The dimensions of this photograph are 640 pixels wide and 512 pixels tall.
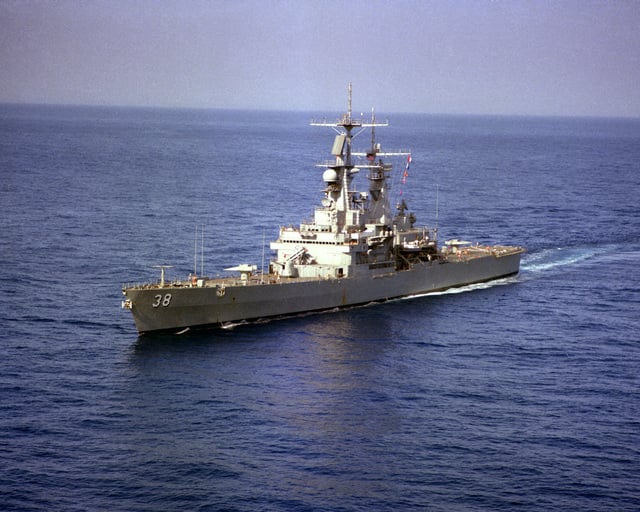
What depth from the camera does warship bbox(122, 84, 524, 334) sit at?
5488 centimetres

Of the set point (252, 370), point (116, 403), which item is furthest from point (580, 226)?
point (116, 403)

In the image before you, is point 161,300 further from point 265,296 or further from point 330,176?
point 330,176

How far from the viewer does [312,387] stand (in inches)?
1791

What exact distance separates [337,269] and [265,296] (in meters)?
6.89

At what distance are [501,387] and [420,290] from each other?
22850mm

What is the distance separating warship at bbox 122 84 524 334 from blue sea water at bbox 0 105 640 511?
132cm

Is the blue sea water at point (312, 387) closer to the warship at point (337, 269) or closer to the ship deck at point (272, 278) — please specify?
the warship at point (337, 269)

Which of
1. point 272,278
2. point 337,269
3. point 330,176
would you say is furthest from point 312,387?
point 330,176

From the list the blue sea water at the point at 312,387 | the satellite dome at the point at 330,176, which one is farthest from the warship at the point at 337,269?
the blue sea water at the point at 312,387

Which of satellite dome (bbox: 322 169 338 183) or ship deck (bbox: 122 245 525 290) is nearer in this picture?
ship deck (bbox: 122 245 525 290)

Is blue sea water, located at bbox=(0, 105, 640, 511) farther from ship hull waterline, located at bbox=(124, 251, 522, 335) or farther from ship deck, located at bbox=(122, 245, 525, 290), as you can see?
ship deck, located at bbox=(122, 245, 525, 290)

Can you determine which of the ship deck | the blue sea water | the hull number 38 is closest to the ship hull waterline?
the hull number 38

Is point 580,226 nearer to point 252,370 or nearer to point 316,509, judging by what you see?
point 252,370

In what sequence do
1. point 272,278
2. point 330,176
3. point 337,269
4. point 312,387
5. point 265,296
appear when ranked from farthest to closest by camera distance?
1. point 330,176
2. point 337,269
3. point 272,278
4. point 265,296
5. point 312,387
